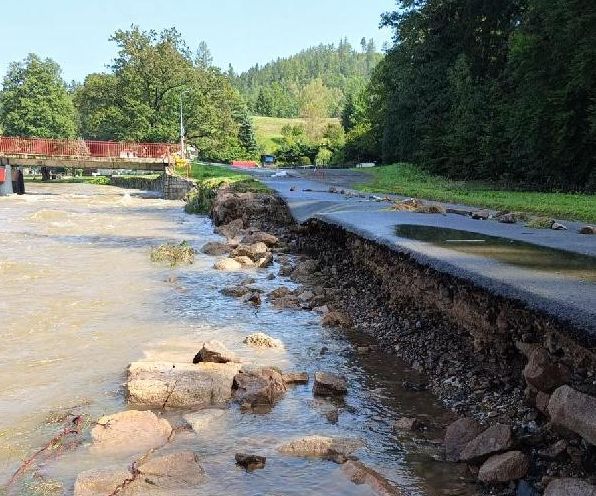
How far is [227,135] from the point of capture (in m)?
67.4

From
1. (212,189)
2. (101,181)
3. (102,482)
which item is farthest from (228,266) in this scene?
(101,181)

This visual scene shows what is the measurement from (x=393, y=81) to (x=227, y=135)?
23799mm

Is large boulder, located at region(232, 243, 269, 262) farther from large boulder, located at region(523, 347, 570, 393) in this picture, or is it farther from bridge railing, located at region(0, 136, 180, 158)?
bridge railing, located at region(0, 136, 180, 158)

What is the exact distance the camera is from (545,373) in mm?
4641

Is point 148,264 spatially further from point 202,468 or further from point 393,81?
point 393,81

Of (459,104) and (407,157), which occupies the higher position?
(459,104)

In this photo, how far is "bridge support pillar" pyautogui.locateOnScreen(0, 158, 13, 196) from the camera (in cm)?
4509

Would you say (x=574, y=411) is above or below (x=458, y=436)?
above

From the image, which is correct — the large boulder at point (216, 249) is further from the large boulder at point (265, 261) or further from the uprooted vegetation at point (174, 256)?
the large boulder at point (265, 261)

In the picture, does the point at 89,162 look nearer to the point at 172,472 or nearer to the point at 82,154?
the point at 82,154

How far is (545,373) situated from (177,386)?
11.3ft

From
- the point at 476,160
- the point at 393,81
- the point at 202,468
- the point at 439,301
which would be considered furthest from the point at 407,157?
the point at 202,468

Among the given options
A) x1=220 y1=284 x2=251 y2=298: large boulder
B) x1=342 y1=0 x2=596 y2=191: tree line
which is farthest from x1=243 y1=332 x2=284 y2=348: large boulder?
x1=342 y1=0 x2=596 y2=191: tree line

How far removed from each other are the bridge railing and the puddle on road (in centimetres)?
3954
